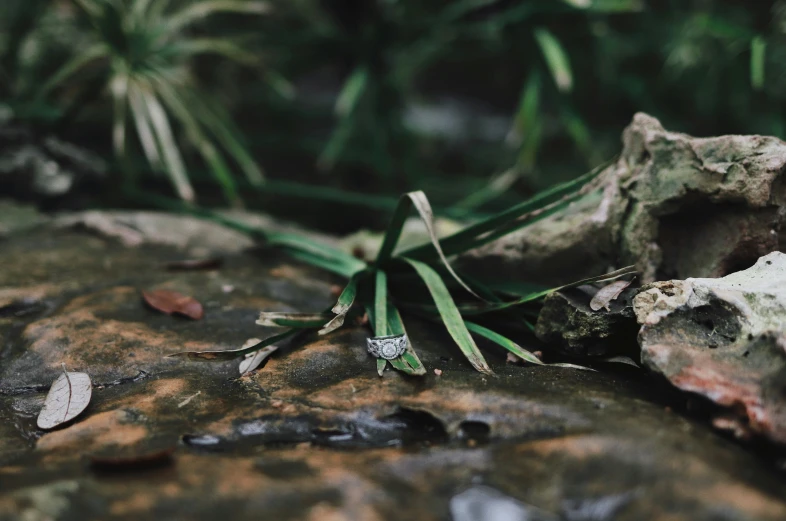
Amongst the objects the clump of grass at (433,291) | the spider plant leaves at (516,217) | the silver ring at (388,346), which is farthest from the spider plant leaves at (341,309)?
the spider plant leaves at (516,217)

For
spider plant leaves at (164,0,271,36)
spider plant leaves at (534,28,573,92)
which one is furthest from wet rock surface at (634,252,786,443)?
spider plant leaves at (164,0,271,36)

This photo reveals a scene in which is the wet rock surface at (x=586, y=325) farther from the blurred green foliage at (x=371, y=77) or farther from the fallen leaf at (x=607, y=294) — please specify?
the blurred green foliage at (x=371, y=77)

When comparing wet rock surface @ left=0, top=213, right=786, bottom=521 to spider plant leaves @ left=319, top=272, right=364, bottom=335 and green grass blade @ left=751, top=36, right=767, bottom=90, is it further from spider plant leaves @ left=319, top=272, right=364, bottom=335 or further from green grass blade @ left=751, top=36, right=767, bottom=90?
green grass blade @ left=751, top=36, right=767, bottom=90

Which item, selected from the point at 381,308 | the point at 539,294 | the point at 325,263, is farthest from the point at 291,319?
the point at 539,294

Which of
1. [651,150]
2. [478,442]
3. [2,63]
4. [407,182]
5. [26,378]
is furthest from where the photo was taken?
[407,182]

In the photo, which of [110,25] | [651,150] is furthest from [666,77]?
[110,25]

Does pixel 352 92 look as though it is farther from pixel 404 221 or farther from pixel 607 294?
pixel 607 294

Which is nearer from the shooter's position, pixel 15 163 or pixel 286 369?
pixel 286 369

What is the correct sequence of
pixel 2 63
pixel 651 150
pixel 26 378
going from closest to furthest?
pixel 26 378, pixel 651 150, pixel 2 63

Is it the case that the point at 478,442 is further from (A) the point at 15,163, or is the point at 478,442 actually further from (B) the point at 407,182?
(B) the point at 407,182
